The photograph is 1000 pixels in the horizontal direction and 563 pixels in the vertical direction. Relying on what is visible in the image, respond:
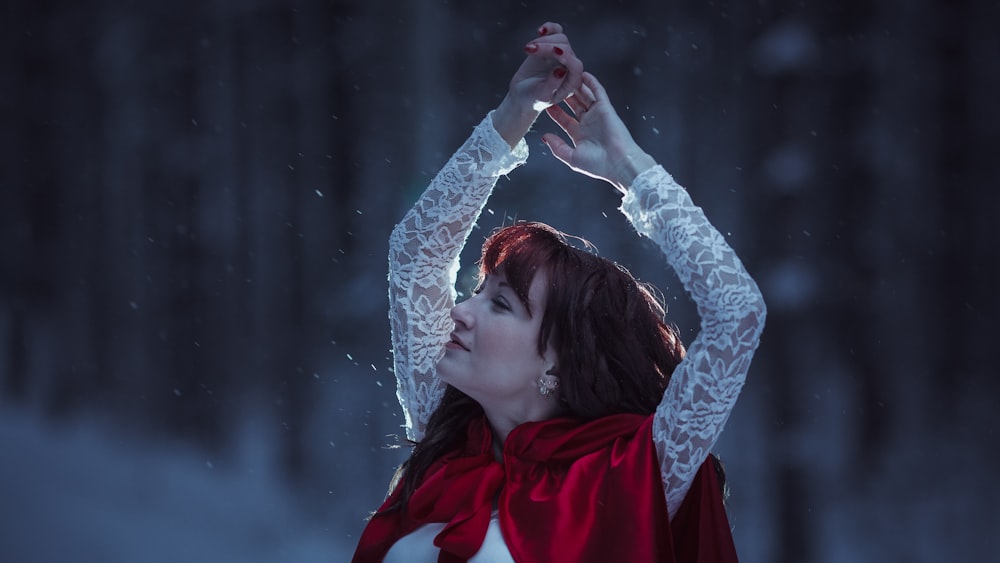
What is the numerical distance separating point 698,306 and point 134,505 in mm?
3051

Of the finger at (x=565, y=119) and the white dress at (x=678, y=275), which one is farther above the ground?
the finger at (x=565, y=119)

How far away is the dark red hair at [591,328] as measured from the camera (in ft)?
5.11

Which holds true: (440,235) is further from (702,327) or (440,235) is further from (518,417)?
(702,327)

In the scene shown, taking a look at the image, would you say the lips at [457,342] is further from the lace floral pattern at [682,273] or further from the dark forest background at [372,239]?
the dark forest background at [372,239]

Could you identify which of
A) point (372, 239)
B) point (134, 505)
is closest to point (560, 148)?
point (372, 239)

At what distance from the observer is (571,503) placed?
1.44 meters

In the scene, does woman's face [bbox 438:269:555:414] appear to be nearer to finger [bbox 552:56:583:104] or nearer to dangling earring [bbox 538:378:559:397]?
dangling earring [bbox 538:378:559:397]

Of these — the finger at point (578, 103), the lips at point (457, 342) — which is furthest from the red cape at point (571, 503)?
the finger at point (578, 103)

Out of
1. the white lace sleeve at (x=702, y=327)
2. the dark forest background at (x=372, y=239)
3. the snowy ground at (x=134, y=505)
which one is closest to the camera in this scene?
the white lace sleeve at (x=702, y=327)

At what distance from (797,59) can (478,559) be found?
81.2 inches

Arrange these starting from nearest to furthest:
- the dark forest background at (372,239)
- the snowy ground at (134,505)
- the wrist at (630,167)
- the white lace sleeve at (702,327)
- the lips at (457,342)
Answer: the white lace sleeve at (702,327), the wrist at (630,167), the lips at (457,342), the dark forest background at (372,239), the snowy ground at (134,505)

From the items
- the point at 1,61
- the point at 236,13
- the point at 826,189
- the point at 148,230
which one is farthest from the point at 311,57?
the point at 826,189

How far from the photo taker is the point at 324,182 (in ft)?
11.5

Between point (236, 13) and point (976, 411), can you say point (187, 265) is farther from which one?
point (976, 411)
